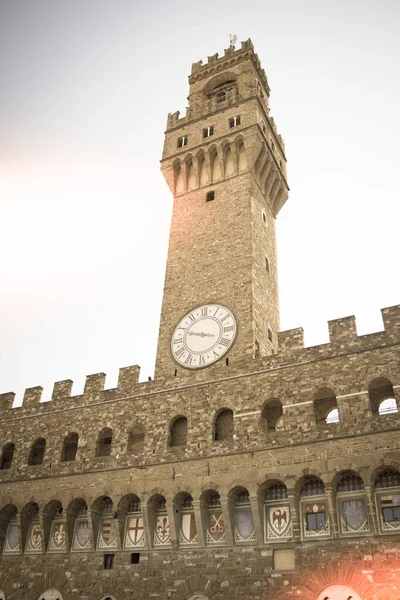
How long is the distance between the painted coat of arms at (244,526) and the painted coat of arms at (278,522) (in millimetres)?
569

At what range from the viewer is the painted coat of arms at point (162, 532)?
18406 millimetres

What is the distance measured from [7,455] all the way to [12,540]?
3654 mm

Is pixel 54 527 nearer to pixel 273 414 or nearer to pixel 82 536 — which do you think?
pixel 82 536

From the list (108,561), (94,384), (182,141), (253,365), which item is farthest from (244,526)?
(182,141)

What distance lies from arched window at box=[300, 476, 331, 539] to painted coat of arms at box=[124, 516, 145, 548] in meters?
5.71

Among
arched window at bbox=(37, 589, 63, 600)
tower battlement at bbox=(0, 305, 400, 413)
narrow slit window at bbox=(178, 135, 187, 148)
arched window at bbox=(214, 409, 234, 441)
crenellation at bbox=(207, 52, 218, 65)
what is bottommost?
arched window at bbox=(37, 589, 63, 600)

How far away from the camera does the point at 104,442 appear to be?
22.5 meters

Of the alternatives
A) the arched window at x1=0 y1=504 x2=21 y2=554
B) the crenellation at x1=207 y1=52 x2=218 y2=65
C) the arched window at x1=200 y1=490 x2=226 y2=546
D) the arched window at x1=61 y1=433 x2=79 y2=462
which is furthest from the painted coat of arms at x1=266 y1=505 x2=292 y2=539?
the crenellation at x1=207 y1=52 x2=218 y2=65

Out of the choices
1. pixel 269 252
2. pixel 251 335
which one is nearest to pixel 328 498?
pixel 251 335

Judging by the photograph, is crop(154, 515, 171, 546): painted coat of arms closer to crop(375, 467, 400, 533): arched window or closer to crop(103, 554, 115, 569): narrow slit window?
crop(103, 554, 115, 569): narrow slit window

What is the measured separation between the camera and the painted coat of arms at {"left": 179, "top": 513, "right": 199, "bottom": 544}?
1802cm

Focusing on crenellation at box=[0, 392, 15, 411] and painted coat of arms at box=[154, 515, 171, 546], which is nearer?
painted coat of arms at box=[154, 515, 171, 546]

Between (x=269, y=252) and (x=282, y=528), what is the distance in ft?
41.8

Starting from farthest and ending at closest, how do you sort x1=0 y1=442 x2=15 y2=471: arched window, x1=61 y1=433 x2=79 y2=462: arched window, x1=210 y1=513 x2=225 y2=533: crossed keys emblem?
x1=0 y1=442 x2=15 y2=471: arched window
x1=61 y1=433 x2=79 y2=462: arched window
x1=210 y1=513 x2=225 y2=533: crossed keys emblem
